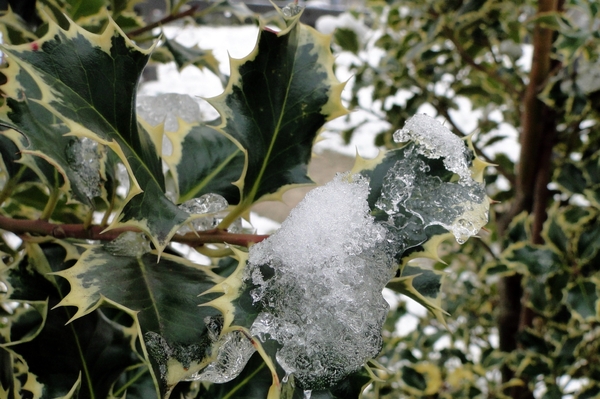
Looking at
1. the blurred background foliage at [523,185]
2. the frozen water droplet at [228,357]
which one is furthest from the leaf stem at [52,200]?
the blurred background foliage at [523,185]

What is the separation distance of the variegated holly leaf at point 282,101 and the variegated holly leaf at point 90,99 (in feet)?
0.23

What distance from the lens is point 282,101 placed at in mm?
438

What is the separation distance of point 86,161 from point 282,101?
18 centimetres

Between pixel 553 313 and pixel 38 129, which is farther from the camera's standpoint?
pixel 553 313

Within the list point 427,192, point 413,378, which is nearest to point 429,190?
point 427,192

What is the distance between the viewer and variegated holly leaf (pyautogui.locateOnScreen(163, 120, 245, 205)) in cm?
48

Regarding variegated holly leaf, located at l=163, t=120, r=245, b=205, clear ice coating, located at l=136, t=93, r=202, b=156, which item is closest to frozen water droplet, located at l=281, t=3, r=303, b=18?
variegated holly leaf, located at l=163, t=120, r=245, b=205

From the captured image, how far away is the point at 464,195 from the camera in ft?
1.21

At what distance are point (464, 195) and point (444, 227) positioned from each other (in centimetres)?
3

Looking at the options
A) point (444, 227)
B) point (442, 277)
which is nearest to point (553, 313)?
point (442, 277)

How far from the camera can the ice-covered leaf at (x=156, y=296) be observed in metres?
0.36

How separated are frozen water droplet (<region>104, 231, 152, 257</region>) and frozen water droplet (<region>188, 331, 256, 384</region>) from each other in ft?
0.38

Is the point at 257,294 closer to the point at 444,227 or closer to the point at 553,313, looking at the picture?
the point at 444,227

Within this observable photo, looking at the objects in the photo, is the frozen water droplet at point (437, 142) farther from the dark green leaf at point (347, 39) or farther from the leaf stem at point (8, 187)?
the dark green leaf at point (347, 39)
